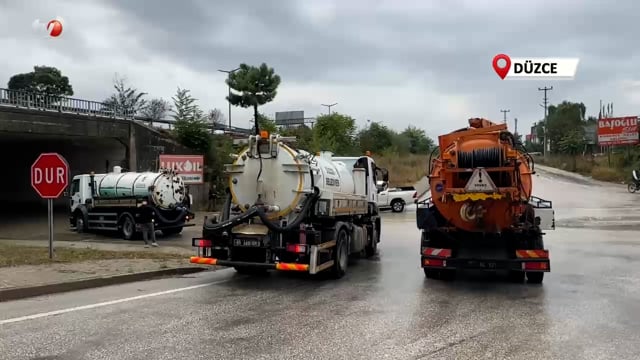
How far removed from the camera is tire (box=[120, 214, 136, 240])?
21.4 meters

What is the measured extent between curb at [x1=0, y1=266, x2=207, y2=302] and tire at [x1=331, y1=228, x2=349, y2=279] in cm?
330

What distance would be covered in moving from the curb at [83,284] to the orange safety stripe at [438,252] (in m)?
5.15

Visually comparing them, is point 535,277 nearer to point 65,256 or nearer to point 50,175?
point 65,256

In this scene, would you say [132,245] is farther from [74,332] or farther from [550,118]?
[550,118]

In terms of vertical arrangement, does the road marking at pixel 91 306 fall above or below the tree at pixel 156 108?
below

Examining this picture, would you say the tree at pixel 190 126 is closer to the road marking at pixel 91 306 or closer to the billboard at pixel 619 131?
the road marking at pixel 91 306

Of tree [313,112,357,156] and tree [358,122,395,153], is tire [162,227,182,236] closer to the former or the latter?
tree [313,112,357,156]

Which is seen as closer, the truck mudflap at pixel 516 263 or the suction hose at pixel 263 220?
the truck mudflap at pixel 516 263

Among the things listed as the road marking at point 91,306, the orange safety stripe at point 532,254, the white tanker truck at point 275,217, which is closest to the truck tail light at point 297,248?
the white tanker truck at point 275,217

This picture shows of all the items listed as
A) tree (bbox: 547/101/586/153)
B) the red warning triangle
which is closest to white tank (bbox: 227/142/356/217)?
the red warning triangle

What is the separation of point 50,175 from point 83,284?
3698 mm

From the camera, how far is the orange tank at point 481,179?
10453mm

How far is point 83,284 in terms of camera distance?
11.0 meters

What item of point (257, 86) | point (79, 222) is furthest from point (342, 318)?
point (257, 86)
